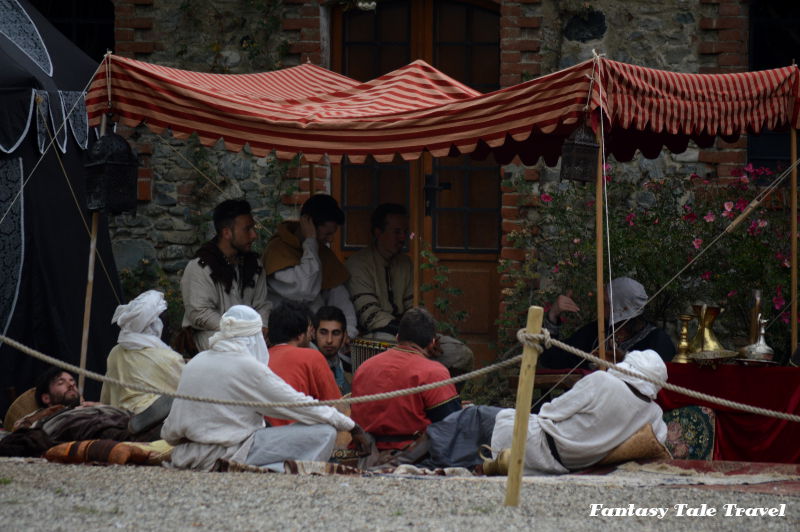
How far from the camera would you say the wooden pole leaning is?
14.0ft

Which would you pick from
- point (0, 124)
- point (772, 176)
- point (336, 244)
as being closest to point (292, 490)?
point (0, 124)

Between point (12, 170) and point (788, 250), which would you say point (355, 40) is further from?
point (788, 250)

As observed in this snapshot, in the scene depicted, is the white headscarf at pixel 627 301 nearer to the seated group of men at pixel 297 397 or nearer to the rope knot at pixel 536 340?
the seated group of men at pixel 297 397

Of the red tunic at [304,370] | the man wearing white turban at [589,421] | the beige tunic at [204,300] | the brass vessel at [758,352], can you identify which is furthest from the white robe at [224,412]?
the brass vessel at [758,352]

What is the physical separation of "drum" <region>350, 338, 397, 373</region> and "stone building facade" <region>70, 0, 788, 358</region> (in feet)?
6.89

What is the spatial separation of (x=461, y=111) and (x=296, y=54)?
10.4 feet

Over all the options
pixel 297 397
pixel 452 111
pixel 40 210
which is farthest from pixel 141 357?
pixel 452 111

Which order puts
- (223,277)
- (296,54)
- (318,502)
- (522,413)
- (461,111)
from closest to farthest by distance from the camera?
(522,413) → (318,502) → (461,111) → (223,277) → (296,54)

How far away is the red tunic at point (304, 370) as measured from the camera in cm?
555

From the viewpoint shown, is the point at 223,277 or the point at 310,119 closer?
the point at 310,119

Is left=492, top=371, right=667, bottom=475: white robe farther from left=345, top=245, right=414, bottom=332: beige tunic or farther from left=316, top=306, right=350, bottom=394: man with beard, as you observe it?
left=345, top=245, right=414, bottom=332: beige tunic

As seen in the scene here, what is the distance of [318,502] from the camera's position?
4.48m

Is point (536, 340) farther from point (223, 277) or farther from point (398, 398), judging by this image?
point (223, 277)

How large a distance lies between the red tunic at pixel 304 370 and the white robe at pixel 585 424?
872 millimetres
